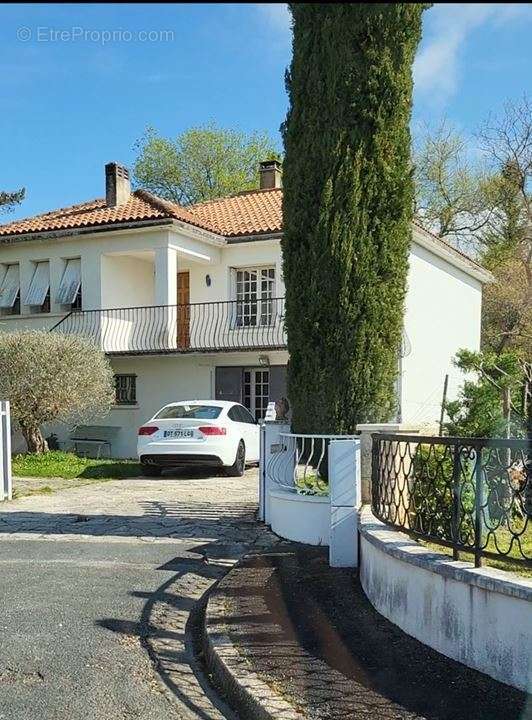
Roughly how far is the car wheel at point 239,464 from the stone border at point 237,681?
9.02 meters

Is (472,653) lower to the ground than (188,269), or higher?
lower

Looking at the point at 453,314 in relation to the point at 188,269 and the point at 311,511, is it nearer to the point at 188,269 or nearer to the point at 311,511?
the point at 188,269

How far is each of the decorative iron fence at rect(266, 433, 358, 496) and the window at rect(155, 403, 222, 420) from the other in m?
5.74

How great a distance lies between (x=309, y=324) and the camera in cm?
832

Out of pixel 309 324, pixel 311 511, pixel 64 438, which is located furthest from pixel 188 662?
pixel 64 438

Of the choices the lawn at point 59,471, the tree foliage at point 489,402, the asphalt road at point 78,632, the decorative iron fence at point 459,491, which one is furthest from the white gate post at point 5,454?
the decorative iron fence at point 459,491

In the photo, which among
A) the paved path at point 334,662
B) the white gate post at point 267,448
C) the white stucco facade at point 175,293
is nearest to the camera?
the paved path at point 334,662

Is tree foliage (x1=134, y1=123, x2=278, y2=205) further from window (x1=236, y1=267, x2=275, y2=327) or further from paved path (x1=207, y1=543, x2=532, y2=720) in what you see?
paved path (x1=207, y1=543, x2=532, y2=720)

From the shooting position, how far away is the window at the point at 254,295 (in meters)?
19.6

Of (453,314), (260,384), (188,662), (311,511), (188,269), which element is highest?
(188,269)

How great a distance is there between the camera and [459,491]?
445 centimetres

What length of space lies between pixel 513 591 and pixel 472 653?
21.9 inches

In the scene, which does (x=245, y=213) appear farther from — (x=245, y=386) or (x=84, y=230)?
(x=245, y=386)

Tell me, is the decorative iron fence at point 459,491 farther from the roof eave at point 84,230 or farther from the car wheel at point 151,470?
the roof eave at point 84,230
